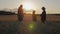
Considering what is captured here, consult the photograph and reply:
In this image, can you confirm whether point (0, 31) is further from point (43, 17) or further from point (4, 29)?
point (43, 17)

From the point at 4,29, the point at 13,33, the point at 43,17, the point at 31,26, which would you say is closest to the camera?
the point at 13,33

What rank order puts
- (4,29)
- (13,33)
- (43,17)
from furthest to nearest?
(43,17) < (4,29) < (13,33)

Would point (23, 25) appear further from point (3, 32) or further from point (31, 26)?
point (3, 32)

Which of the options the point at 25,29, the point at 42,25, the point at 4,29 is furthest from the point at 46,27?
the point at 4,29

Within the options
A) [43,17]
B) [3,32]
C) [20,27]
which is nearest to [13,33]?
[3,32]

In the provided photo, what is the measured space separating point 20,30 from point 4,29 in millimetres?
918

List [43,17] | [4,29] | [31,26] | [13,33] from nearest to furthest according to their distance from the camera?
[13,33] < [4,29] < [31,26] < [43,17]

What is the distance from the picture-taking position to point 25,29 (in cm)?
1380

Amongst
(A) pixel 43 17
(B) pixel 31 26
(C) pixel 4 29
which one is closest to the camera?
(C) pixel 4 29

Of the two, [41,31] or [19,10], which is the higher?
[19,10]

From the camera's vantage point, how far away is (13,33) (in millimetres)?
12820

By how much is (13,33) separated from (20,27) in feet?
5.01

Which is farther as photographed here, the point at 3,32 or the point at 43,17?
the point at 43,17

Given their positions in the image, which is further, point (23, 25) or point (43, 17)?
point (43, 17)
